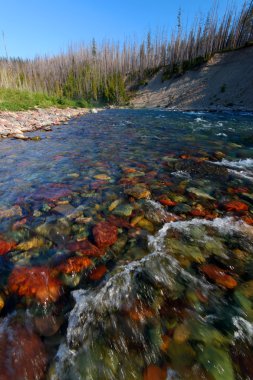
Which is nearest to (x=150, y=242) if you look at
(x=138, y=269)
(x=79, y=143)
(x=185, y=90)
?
(x=138, y=269)

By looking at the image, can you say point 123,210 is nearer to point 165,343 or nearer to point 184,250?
point 184,250

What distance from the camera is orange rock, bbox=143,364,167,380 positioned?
54.7 inches

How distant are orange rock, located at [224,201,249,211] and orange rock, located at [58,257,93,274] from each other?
2237mm

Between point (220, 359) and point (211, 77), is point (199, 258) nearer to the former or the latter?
point (220, 359)

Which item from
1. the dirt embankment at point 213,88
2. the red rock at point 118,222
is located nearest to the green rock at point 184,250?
the red rock at point 118,222

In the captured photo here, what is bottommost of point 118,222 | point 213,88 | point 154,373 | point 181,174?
point 154,373

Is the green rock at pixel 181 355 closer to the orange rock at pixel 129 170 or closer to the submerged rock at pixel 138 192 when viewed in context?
the submerged rock at pixel 138 192

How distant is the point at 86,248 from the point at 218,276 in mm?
1419

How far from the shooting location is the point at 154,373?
4.63 ft

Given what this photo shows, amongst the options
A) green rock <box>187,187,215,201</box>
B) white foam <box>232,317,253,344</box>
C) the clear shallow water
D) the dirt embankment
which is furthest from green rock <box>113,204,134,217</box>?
the dirt embankment

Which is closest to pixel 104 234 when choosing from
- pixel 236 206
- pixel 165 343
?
pixel 165 343

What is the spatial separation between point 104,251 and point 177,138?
23.5 feet

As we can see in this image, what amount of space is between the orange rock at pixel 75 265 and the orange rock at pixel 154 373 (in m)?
1.08

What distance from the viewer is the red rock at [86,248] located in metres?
2.47
